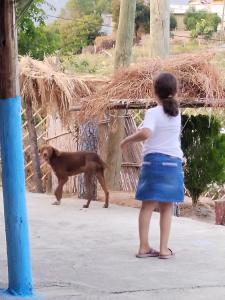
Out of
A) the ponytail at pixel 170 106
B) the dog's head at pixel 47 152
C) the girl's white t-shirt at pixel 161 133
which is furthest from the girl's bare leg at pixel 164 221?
the dog's head at pixel 47 152

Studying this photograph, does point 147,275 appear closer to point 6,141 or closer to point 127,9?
point 6,141

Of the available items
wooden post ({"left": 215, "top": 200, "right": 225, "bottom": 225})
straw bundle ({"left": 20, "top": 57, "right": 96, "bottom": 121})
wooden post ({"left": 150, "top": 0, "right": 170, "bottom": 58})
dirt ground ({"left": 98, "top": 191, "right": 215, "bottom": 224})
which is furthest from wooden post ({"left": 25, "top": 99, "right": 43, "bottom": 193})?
wooden post ({"left": 215, "top": 200, "right": 225, "bottom": 225})

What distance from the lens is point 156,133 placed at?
6.61 meters

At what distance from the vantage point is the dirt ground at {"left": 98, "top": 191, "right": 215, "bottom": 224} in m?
13.7

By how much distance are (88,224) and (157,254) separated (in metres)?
2.66

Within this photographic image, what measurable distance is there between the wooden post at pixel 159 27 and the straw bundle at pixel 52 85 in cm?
192

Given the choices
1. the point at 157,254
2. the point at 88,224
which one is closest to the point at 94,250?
the point at 157,254

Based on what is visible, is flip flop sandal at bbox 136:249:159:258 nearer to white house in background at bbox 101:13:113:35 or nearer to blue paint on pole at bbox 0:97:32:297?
blue paint on pole at bbox 0:97:32:297

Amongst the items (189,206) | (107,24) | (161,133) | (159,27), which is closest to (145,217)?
(161,133)

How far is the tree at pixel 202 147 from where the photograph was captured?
14.0m

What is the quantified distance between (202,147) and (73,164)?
3.12 metres

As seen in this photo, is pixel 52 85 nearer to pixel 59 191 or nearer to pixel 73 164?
pixel 73 164

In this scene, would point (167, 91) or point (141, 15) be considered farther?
point (141, 15)

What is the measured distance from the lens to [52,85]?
13586 millimetres
